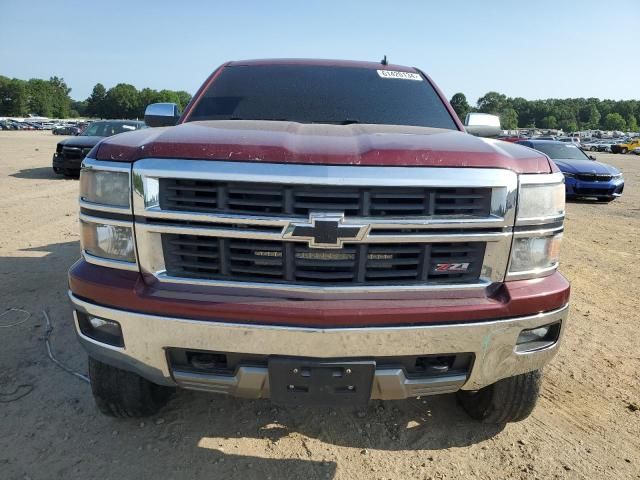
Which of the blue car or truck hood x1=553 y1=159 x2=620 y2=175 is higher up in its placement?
truck hood x1=553 y1=159 x2=620 y2=175

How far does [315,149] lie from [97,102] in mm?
161173

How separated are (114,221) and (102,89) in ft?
547

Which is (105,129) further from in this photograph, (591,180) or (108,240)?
(108,240)

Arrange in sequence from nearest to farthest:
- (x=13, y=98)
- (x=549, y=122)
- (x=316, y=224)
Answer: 1. (x=316, y=224)
2. (x=13, y=98)
3. (x=549, y=122)

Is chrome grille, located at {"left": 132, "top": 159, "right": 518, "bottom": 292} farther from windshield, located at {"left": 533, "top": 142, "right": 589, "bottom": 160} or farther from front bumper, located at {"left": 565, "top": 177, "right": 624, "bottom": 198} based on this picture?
windshield, located at {"left": 533, "top": 142, "right": 589, "bottom": 160}

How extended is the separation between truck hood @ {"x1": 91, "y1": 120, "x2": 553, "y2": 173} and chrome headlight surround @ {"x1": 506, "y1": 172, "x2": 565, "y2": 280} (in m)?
0.08

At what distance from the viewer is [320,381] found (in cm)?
196

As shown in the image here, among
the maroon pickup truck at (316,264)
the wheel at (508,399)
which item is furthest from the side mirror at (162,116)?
the wheel at (508,399)

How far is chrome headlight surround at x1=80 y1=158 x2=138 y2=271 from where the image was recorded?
6.65 feet

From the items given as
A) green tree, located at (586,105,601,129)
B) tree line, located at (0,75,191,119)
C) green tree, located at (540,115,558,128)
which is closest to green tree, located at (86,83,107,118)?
tree line, located at (0,75,191,119)

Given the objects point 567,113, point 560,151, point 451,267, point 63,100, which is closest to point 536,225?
point 451,267

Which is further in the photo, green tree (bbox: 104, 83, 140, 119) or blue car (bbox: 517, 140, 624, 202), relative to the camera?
green tree (bbox: 104, 83, 140, 119)

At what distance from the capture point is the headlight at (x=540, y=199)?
6.83ft

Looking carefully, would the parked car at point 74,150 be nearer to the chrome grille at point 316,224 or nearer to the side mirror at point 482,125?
the side mirror at point 482,125
